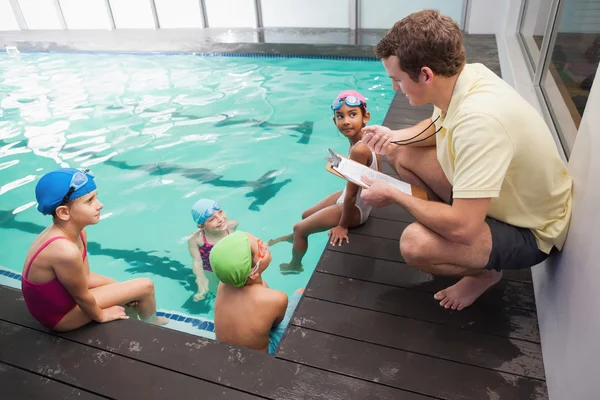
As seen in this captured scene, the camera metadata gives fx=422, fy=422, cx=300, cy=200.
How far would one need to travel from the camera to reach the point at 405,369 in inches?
77.2

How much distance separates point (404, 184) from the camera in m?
2.52

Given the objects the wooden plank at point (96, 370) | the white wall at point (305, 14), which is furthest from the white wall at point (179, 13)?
the wooden plank at point (96, 370)

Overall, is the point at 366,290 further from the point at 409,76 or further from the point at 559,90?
the point at 559,90

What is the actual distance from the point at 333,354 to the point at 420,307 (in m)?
0.57

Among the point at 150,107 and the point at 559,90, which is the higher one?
the point at 559,90

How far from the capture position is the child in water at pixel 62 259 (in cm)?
206

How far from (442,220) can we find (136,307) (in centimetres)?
207

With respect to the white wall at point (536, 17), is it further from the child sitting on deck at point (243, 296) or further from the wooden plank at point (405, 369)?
the child sitting on deck at point (243, 296)

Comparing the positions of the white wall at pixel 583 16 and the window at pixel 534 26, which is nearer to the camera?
the white wall at pixel 583 16

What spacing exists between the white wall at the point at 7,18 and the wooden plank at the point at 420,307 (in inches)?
597

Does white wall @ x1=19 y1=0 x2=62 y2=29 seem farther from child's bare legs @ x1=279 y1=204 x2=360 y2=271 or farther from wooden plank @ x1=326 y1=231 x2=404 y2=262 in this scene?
wooden plank @ x1=326 y1=231 x2=404 y2=262

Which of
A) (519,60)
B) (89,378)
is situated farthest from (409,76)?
(519,60)

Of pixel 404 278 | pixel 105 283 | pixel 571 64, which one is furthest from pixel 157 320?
pixel 571 64

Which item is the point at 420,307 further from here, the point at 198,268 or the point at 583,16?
the point at 583,16
